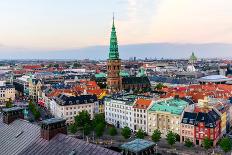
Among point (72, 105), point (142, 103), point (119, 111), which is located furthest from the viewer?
point (72, 105)

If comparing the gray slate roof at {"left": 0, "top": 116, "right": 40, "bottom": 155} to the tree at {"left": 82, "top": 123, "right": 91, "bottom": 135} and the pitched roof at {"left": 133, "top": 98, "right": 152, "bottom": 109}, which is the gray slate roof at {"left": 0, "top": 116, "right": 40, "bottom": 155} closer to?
the tree at {"left": 82, "top": 123, "right": 91, "bottom": 135}

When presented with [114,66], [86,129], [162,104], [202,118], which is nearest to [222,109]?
[202,118]

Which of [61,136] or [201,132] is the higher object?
[61,136]

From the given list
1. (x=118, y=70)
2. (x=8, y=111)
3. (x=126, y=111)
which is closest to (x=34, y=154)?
(x=8, y=111)

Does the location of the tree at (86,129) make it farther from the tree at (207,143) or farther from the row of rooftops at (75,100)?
the tree at (207,143)

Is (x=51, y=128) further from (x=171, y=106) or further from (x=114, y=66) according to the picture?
(x=114, y=66)

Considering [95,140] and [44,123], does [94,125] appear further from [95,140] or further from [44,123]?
[44,123]

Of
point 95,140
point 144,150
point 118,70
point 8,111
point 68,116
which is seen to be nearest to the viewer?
point 144,150

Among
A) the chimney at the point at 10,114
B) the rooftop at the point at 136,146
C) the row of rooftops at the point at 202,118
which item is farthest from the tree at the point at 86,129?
the rooftop at the point at 136,146
